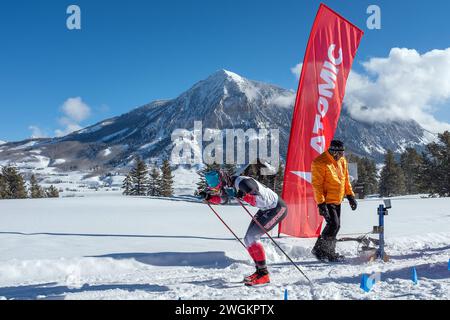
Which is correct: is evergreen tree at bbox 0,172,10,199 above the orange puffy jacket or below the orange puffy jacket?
below

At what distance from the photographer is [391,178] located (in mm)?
58719

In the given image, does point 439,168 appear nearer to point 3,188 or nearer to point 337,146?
point 337,146

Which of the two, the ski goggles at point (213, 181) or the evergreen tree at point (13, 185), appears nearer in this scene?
the ski goggles at point (213, 181)

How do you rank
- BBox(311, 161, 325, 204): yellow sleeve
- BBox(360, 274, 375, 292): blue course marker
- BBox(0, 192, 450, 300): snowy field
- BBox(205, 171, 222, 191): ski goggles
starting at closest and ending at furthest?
BBox(360, 274, 375, 292): blue course marker, BBox(0, 192, 450, 300): snowy field, BBox(205, 171, 222, 191): ski goggles, BBox(311, 161, 325, 204): yellow sleeve

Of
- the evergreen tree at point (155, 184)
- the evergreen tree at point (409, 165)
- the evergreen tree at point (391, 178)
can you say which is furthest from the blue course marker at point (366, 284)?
the evergreen tree at point (409, 165)

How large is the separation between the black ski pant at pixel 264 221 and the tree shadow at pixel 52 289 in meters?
1.44

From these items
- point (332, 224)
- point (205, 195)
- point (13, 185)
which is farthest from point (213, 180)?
point (13, 185)

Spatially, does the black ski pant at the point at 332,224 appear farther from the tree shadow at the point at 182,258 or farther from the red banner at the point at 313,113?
the tree shadow at the point at 182,258

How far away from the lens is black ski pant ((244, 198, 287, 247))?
235 inches

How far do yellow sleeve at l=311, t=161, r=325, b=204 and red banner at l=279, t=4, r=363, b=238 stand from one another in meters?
1.50

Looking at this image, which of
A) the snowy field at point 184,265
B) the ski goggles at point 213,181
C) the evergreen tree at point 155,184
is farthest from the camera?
the evergreen tree at point 155,184

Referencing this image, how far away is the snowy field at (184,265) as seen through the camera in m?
5.08

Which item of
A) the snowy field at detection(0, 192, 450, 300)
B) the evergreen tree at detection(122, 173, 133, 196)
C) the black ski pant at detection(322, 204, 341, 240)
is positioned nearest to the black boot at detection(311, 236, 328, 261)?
the black ski pant at detection(322, 204, 341, 240)

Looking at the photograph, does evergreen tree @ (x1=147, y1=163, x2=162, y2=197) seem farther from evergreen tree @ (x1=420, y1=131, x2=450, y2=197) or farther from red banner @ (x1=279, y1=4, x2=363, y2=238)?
red banner @ (x1=279, y1=4, x2=363, y2=238)
